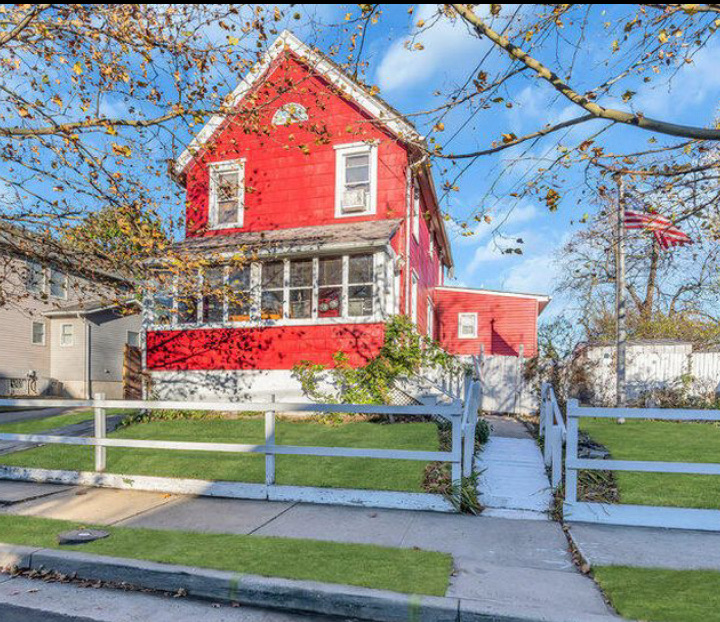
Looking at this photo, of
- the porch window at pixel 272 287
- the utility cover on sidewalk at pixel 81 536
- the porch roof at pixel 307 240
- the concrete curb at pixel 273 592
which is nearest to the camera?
the concrete curb at pixel 273 592

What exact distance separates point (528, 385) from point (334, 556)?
11528 mm

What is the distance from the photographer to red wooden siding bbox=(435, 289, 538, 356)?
21469 mm

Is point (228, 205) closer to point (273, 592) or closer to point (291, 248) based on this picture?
point (291, 248)

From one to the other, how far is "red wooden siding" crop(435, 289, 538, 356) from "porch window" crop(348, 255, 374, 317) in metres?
9.35

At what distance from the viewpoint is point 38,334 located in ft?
80.0

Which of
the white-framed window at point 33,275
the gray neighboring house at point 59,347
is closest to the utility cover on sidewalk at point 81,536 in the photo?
the white-framed window at point 33,275

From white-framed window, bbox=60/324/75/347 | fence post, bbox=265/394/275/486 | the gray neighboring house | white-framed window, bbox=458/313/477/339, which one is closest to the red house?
fence post, bbox=265/394/275/486

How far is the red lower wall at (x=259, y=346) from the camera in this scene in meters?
12.2

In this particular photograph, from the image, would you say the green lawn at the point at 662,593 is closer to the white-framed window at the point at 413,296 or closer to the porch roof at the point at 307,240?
the porch roof at the point at 307,240

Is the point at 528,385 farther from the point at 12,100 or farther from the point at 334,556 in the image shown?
the point at 12,100

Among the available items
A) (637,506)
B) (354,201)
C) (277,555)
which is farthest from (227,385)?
(637,506)

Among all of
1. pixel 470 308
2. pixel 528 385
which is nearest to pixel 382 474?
pixel 528 385

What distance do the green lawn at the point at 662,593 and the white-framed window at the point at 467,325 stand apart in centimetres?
1795

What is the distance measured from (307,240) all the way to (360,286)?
5.91 feet
